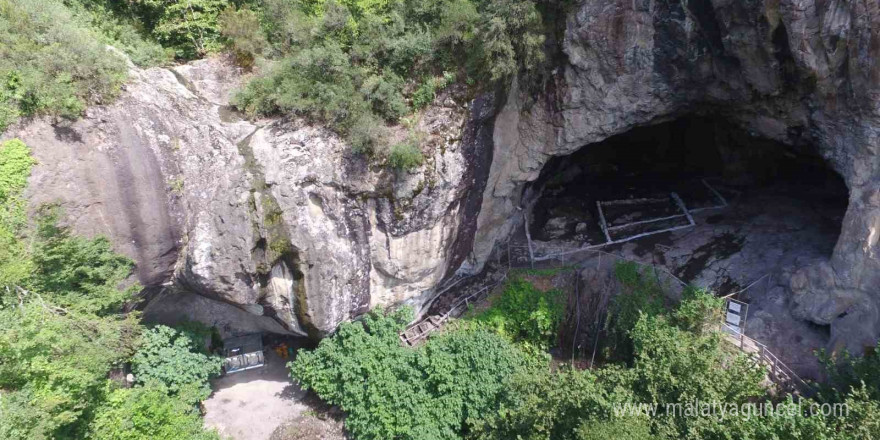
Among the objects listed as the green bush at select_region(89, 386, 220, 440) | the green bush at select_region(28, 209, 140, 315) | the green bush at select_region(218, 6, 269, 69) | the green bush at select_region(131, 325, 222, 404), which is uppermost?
the green bush at select_region(218, 6, 269, 69)

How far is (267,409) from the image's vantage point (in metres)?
15.1

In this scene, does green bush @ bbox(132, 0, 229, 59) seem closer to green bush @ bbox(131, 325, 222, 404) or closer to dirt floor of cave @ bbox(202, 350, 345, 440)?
green bush @ bbox(131, 325, 222, 404)

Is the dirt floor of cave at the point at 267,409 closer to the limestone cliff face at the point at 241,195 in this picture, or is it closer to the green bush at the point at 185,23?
the limestone cliff face at the point at 241,195

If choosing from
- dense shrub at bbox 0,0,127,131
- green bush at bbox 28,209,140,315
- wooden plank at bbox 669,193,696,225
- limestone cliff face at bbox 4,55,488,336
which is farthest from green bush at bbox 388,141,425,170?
wooden plank at bbox 669,193,696,225

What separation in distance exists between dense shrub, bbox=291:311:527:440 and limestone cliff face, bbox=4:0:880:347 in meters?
1.03

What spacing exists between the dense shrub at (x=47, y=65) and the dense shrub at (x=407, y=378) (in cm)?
855

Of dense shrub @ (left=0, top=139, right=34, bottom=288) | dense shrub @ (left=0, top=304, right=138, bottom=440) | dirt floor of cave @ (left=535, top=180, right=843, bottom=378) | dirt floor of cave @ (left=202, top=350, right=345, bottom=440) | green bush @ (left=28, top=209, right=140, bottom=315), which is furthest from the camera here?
dirt floor of cave @ (left=202, top=350, right=345, bottom=440)

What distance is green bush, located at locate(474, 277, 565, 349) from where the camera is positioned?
1450 cm

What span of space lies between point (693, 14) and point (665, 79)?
1949 millimetres

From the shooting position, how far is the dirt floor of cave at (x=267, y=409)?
47.3 feet

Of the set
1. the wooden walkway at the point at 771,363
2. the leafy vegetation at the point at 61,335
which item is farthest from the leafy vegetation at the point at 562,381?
the leafy vegetation at the point at 61,335

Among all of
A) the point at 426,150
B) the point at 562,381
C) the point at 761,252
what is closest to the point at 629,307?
the point at 562,381

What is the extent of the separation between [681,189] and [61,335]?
66.1 ft

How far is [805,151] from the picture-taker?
1477 cm
